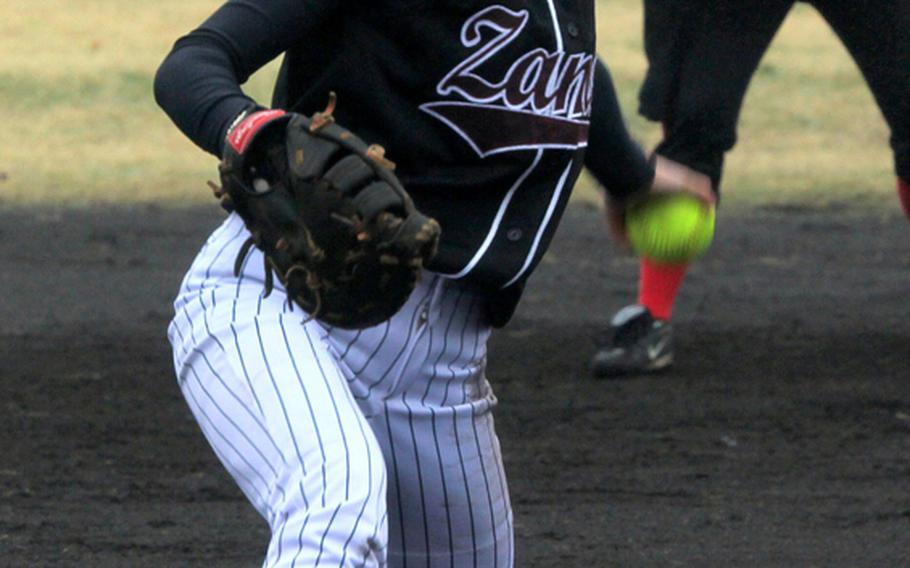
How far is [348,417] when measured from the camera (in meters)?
2.06

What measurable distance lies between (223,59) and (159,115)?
7.02 metres

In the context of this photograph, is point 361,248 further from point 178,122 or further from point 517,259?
point 517,259

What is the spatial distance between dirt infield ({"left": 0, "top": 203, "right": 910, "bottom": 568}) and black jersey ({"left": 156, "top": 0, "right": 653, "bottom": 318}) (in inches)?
38.2

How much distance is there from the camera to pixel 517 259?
2.38 metres

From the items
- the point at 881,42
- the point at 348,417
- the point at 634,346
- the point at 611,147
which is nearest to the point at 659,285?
the point at 634,346

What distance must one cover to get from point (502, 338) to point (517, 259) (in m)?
2.64

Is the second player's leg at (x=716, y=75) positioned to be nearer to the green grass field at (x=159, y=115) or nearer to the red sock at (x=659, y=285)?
the red sock at (x=659, y=285)

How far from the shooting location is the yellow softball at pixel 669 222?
2.70 meters

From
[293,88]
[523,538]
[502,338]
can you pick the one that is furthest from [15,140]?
[293,88]

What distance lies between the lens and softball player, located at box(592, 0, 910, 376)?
4328mm

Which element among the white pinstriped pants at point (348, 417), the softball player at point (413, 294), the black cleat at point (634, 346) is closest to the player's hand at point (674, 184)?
the softball player at point (413, 294)

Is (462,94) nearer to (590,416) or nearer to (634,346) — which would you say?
(590,416)

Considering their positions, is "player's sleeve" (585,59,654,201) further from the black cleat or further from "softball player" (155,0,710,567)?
the black cleat

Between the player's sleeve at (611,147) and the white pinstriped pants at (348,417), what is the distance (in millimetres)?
356
